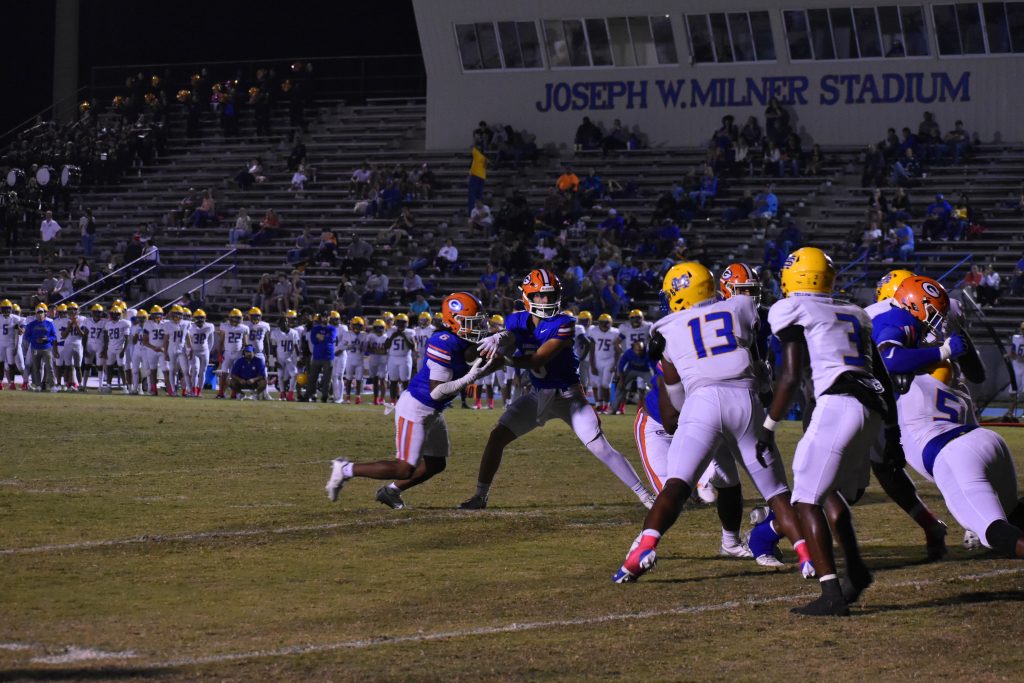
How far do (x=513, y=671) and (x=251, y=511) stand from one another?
506 centimetres

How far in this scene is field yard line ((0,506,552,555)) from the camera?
28.3 ft

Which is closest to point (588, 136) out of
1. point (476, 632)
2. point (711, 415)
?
point (711, 415)

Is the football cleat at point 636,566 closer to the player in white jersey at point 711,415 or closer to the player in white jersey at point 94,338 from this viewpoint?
the player in white jersey at point 711,415

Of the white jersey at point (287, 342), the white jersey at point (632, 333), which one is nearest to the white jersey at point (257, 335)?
the white jersey at point (287, 342)

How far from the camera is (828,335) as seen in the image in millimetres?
6934

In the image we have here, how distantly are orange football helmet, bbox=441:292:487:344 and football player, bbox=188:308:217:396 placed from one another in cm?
1790

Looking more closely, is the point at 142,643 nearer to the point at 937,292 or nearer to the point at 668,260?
the point at 937,292

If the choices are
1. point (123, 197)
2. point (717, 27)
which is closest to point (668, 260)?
point (717, 27)

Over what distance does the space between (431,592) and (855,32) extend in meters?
29.7

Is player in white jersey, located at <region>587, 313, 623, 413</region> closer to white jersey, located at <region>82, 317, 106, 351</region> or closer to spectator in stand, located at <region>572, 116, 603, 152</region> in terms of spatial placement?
white jersey, located at <region>82, 317, 106, 351</region>

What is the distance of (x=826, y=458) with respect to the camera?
6.82m

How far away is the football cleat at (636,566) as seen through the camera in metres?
7.38

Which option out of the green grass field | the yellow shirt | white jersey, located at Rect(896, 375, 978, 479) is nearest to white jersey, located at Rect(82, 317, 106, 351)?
the yellow shirt

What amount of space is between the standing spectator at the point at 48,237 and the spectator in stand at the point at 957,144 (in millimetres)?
21985
